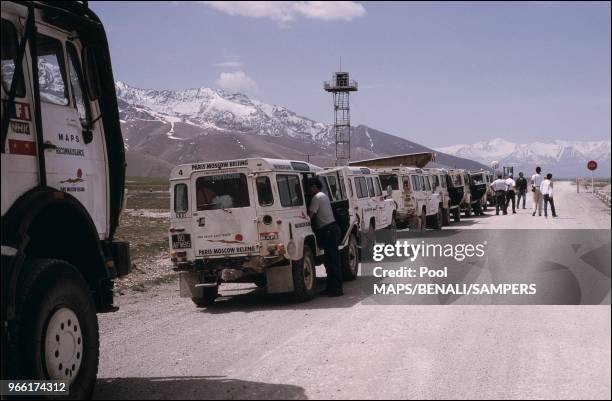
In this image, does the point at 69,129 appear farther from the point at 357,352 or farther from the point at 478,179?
the point at 478,179

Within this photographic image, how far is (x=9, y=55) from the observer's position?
17.5 ft

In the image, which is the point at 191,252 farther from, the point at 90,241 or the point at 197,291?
the point at 90,241

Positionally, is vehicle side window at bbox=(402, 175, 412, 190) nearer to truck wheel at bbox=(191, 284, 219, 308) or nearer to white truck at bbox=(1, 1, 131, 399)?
truck wheel at bbox=(191, 284, 219, 308)

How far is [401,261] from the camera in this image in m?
15.9

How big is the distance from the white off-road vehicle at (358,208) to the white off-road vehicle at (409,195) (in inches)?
126

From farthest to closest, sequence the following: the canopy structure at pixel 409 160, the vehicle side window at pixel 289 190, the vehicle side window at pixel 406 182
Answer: the canopy structure at pixel 409 160, the vehicle side window at pixel 406 182, the vehicle side window at pixel 289 190

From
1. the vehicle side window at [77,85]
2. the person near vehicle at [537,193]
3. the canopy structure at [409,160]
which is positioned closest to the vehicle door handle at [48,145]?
the vehicle side window at [77,85]

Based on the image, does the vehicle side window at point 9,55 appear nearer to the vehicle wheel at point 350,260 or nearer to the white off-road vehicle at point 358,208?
the white off-road vehicle at point 358,208

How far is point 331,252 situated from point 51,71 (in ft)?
22.2

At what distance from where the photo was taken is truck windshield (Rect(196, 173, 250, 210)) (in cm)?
1116

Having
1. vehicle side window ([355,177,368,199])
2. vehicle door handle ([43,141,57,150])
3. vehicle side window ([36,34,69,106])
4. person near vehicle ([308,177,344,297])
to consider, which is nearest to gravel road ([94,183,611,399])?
person near vehicle ([308,177,344,297])

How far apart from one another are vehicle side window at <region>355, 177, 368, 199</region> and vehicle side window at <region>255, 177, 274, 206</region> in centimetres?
491

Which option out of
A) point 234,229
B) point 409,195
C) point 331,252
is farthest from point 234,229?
point 409,195

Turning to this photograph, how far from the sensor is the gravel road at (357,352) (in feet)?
19.4
